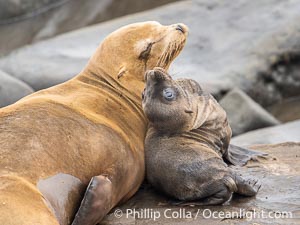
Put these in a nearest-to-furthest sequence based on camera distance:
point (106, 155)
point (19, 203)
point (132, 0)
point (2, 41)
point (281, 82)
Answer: point (19, 203), point (106, 155), point (281, 82), point (2, 41), point (132, 0)

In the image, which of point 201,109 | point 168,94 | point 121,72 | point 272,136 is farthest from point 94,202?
point 272,136

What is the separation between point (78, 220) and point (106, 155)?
51cm

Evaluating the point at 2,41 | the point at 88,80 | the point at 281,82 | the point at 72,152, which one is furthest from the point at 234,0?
the point at 72,152

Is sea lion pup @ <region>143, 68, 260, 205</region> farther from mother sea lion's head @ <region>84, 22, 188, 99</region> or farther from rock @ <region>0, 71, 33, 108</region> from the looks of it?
rock @ <region>0, 71, 33, 108</region>

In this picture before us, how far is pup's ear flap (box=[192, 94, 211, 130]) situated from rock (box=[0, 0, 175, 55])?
10490 mm

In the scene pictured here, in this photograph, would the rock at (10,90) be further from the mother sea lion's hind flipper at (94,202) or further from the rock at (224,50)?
the mother sea lion's hind flipper at (94,202)

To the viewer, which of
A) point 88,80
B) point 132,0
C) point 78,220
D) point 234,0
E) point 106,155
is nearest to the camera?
point 78,220

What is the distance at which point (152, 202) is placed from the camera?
5.58 meters

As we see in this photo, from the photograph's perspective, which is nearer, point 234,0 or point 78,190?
point 78,190

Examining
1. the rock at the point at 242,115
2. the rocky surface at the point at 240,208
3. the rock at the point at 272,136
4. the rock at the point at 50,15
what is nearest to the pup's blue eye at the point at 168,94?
the rocky surface at the point at 240,208

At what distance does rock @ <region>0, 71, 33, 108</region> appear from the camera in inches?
394

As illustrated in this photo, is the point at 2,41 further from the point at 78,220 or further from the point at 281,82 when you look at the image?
the point at 78,220

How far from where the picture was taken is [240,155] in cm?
633

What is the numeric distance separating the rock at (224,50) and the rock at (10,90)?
1.11 metres
